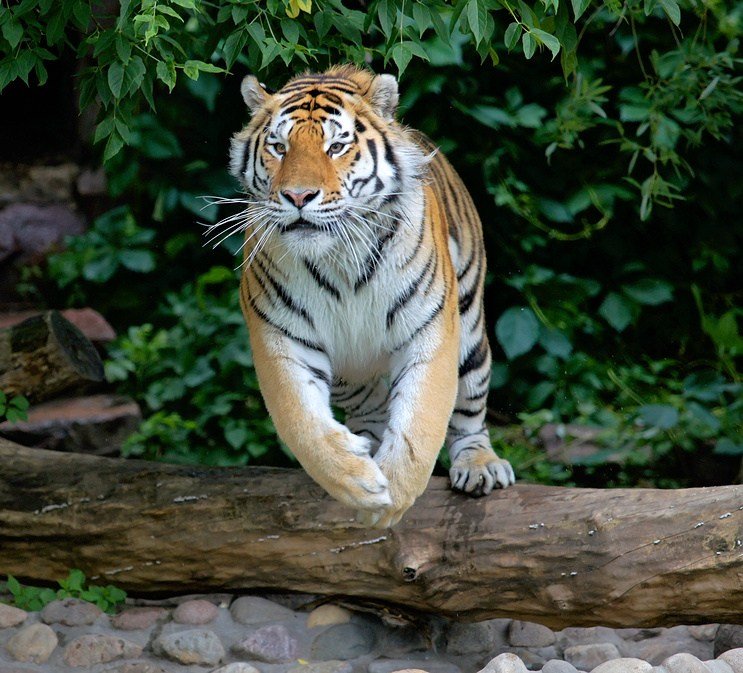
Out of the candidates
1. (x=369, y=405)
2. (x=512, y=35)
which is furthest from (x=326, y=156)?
(x=369, y=405)

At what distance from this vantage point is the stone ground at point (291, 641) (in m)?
3.47

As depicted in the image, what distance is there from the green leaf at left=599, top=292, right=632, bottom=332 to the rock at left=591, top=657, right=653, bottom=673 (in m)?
2.94

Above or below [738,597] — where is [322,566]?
below

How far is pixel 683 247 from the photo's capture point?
6.18m

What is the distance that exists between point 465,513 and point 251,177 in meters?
1.31

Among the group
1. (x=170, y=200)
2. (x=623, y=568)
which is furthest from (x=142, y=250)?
(x=623, y=568)

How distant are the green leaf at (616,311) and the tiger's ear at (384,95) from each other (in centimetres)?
288

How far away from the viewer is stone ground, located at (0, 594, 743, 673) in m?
3.47

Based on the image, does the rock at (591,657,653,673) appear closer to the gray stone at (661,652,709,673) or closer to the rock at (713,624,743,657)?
the gray stone at (661,652,709,673)

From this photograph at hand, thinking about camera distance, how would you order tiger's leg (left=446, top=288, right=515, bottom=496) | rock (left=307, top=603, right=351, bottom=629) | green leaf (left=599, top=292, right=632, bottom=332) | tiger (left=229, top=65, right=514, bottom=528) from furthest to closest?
1. green leaf (left=599, top=292, right=632, bottom=332)
2. tiger's leg (left=446, top=288, right=515, bottom=496)
3. rock (left=307, top=603, right=351, bottom=629)
4. tiger (left=229, top=65, right=514, bottom=528)

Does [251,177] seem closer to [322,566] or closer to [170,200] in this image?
[322,566]

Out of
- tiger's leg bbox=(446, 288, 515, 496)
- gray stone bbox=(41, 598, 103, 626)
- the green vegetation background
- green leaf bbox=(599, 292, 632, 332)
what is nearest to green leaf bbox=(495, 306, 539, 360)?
the green vegetation background

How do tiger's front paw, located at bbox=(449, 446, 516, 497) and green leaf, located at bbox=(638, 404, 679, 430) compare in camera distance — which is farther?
green leaf, located at bbox=(638, 404, 679, 430)

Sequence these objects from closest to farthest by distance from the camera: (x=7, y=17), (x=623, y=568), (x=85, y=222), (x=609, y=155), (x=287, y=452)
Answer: (x=7, y=17), (x=623, y=568), (x=287, y=452), (x=609, y=155), (x=85, y=222)
